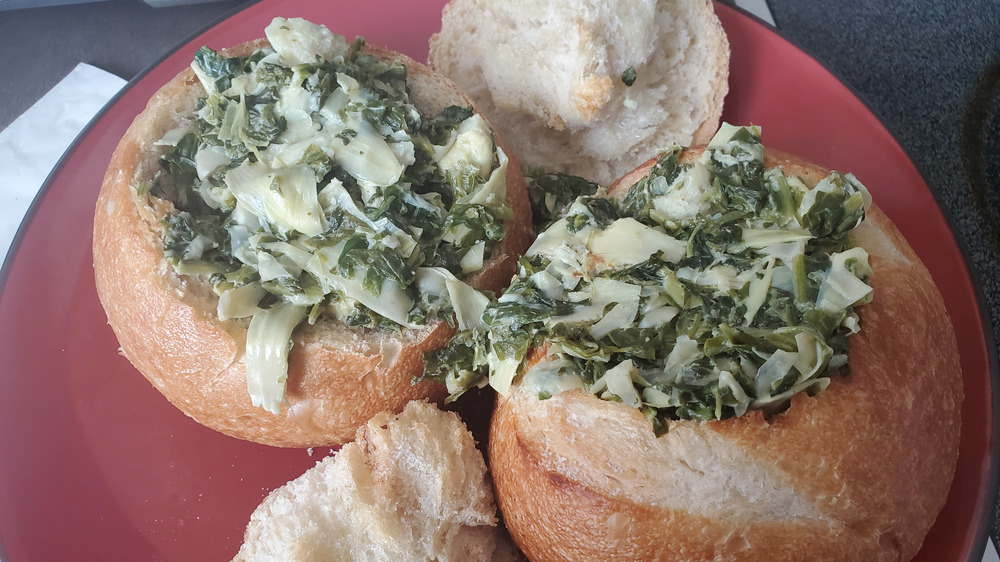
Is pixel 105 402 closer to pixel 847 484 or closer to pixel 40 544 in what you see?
pixel 40 544

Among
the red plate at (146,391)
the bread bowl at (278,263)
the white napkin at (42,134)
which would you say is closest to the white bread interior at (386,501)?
the bread bowl at (278,263)

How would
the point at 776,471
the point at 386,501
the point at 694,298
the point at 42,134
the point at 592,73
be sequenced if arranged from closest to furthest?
1. the point at 776,471
2. the point at 694,298
3. the point at 386,501
4. the point at 592,73
5. the point at 42,134

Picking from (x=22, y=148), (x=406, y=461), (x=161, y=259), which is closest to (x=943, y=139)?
(x=406, y=461)

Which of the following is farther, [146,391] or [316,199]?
[146,391]

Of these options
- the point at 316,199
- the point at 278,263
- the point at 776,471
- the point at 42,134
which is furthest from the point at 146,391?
the point at 776,471

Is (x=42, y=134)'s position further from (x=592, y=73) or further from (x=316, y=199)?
(x=592, y=73)

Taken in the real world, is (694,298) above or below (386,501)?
above

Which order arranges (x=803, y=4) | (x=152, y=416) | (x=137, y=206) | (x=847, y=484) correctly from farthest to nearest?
1. (x=803, y=4)
2. (x=152, y=416)
3. (x=137, y=206)
4. (x=847, y=484)
